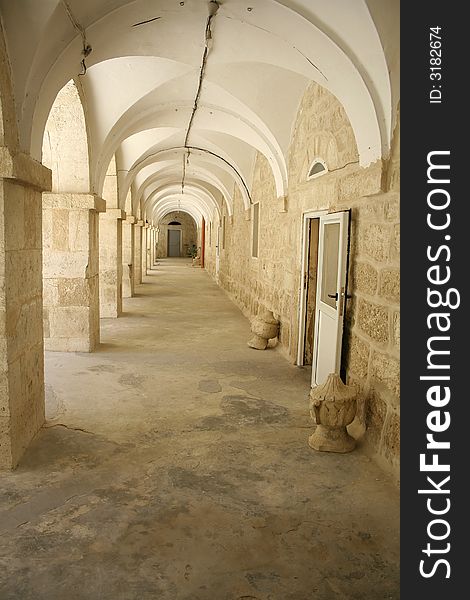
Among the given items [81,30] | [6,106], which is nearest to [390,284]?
[6,106]

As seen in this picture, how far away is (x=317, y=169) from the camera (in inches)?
226

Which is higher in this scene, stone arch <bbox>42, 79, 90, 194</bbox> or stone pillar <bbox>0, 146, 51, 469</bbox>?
stone arch <bbox>42, 79, 90, 194</bbox>

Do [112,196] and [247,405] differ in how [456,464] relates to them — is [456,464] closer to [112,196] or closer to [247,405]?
[247,405]

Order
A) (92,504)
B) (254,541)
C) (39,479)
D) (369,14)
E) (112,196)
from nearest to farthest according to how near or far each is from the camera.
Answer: (254,541) → (92,504) → (39,479) → (369,14) → (112,196)

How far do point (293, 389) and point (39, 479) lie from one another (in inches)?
113

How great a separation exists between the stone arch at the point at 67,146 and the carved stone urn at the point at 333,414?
4167 mm

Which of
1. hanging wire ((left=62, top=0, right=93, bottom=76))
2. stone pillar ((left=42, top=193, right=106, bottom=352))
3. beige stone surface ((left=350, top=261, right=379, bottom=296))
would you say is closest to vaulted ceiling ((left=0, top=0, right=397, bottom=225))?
hanging wire ((left=62, top=0, right=93, bottom=76))

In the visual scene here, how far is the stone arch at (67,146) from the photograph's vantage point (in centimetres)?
588

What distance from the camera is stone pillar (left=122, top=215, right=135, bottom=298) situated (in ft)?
41.3

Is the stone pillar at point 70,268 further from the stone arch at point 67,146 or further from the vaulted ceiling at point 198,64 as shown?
the vaulted ceiling at point 198,64

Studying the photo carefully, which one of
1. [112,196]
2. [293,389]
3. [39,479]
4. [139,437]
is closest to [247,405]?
[293,389]

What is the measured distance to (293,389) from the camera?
5.36 metres

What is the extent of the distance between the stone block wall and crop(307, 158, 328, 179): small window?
65mm

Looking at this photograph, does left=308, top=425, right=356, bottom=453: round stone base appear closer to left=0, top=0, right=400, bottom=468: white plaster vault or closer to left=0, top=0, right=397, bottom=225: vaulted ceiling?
left=0, top=0, right=400, bottom=468: white plaster vault
